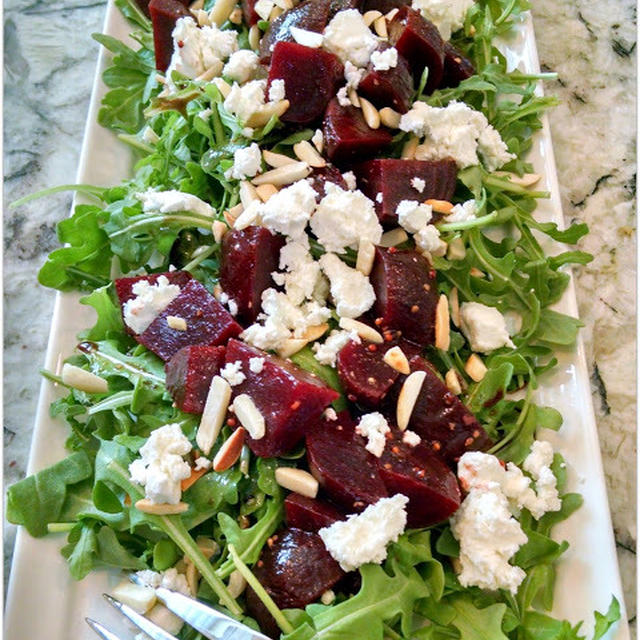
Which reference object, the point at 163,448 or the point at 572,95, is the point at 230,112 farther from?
the point at 572,95

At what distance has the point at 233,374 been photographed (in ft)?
5.23

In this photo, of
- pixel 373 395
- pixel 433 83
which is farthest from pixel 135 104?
pixel 373 395

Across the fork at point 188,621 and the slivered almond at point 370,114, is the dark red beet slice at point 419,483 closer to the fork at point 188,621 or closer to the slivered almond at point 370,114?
the fork at point 188,621

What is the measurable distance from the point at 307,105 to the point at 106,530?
103 centimetres

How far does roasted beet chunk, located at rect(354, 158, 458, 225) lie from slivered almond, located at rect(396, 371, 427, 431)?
40 centimetres

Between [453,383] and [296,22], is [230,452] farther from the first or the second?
[296,22]

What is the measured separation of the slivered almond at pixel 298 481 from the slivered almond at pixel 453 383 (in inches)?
13.9

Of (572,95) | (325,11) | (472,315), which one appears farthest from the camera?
(572,95)

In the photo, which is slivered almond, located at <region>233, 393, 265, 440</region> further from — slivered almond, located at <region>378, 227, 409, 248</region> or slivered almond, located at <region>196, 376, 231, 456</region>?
slivered almond, located at <region>378, 227, 409, 248</region>

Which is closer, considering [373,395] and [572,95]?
[373,395]

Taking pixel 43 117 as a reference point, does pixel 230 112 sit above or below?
above

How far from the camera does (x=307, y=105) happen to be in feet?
6.38

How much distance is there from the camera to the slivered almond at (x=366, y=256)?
5.79 feet

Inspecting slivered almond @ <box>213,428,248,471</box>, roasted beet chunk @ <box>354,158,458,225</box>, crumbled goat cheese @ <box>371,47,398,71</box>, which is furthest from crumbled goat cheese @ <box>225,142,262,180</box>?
slivered almond @ <box>213,428,248,471</box>
